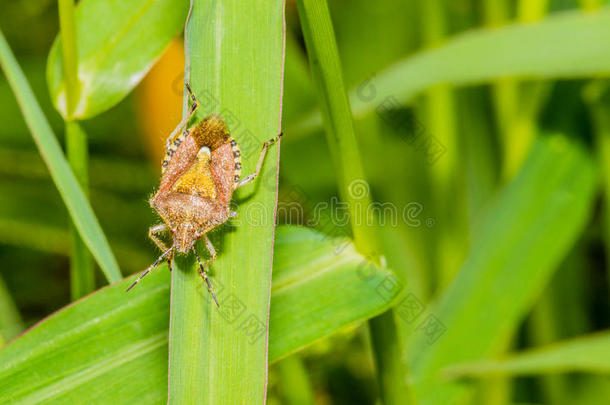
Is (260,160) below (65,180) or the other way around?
below

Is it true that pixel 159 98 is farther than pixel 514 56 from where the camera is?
Yes

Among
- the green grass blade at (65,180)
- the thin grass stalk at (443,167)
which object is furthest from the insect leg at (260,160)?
the thin grass stalk at (443,167)

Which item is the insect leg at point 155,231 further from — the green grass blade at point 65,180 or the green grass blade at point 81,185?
the green grass blade at point 65,180

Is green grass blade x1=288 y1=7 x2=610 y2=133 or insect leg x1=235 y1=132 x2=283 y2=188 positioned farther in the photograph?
green grass blade x1=288 y1=7 x2=610 y2=133

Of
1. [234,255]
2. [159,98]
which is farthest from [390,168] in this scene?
[234,255]

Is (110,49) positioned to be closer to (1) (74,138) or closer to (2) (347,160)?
(1) (74,138)

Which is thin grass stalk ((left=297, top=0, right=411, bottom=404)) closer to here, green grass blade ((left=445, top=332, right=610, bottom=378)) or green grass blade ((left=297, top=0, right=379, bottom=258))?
green grass blade ((left=297, top=0, right=379, bottom=258))

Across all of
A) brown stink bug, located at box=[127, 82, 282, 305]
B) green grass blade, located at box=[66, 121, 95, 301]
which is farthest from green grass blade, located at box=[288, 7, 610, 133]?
green grass blade, located at box=[66, 121, 95, 301]

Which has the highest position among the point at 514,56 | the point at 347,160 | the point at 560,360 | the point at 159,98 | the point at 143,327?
the point at 159,98
